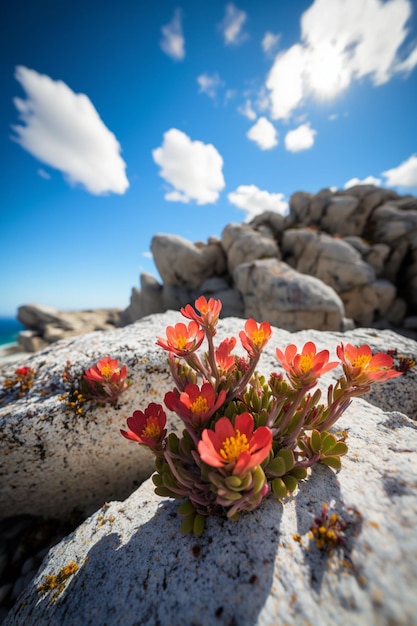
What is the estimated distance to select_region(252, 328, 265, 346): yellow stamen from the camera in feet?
5.99

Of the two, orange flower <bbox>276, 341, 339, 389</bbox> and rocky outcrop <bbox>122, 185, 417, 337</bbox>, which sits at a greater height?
rocky outcrop <bbox>122, 185, 417, 337</bbox>

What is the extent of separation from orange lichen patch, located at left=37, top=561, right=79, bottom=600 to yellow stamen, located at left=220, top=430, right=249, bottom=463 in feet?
5.58

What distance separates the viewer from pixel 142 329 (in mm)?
4113

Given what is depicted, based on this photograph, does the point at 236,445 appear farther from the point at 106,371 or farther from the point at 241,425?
the point at 106,371

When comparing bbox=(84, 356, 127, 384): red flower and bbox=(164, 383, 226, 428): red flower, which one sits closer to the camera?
bbox=(164, 383, 226, 428): red flower

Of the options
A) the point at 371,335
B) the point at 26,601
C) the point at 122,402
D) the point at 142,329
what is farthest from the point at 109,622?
the point at 371,335

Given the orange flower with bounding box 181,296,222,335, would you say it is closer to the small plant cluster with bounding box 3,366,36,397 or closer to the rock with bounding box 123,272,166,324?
the small plant cluster with bounding box 3,366,36,397

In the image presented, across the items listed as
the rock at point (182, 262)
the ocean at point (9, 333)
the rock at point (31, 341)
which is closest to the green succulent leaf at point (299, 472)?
the rock at point (182, 262)

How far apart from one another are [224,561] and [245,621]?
292 millimetres

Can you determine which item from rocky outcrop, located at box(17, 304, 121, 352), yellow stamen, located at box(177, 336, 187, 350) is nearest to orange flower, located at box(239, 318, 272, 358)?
yellow stamen, located at box(177, 336, 187, 350)

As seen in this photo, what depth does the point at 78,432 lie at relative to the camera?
9.32ft

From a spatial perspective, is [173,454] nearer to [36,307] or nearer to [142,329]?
[142,329]

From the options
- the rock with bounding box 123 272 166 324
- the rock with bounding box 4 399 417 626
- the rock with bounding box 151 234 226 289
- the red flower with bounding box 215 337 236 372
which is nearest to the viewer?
the rock with bounding box 4 399 417 626

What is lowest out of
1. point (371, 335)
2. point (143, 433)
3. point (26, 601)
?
point (26, 601)
